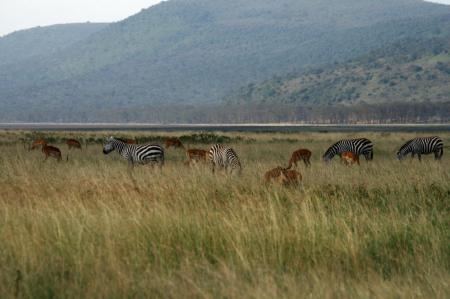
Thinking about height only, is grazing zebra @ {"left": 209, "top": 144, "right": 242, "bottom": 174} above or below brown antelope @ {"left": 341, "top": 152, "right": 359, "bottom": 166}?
above

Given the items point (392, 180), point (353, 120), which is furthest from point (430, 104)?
point (392, 180)

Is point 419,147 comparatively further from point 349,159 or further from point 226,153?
point 226,153

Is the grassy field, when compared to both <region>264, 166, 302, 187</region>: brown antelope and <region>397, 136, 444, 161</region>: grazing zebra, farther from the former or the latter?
<region>397, 136, 444, 161</region>: grazing zebra

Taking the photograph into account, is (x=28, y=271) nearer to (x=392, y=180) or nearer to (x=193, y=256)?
(x=193, y=256)

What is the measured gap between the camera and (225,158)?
2209cm

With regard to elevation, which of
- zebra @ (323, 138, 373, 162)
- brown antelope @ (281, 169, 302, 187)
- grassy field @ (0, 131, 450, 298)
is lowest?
zebra @ (323, 138, 373, 162)

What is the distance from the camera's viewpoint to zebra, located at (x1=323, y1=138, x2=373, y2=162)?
29.1m

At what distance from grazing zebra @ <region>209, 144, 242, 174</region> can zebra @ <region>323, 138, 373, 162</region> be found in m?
6.74

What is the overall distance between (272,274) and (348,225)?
8.51 feet

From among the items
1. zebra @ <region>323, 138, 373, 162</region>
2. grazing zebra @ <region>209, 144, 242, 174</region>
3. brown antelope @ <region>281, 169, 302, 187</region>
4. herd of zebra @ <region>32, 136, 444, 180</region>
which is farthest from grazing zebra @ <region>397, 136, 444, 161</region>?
brown antelope @ <region>281, 169, 302, 187</region>

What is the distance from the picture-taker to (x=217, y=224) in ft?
32.4

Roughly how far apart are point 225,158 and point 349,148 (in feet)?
28.4

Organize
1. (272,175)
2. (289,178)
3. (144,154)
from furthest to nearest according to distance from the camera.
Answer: (144,154)
(272,175)
(289,178)

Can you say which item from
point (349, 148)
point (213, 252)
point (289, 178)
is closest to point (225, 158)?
point (289, 178)
